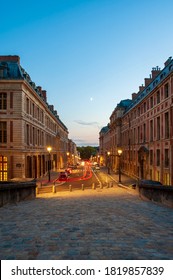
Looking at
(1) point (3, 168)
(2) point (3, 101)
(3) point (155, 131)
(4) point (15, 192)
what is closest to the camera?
(4) point (15, 192)

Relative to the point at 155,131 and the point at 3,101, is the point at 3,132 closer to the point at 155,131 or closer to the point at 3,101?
the point at 3,101

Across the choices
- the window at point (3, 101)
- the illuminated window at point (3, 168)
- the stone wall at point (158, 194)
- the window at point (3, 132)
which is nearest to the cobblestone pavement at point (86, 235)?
the stone wall at point (158, 194)

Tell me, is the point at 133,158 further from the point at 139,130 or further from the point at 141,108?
the point at 141,108

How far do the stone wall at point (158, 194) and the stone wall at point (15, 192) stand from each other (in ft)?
28.3

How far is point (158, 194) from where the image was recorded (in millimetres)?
15188

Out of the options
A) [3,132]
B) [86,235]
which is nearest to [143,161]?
[3,132]

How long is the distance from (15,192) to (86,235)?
882 cm

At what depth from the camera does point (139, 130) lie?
1556 inches

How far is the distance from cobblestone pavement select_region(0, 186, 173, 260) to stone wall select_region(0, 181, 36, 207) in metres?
2.44

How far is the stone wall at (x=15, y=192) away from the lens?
Answer: 13644 mm

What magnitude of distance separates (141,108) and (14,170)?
→ 75.5 feet

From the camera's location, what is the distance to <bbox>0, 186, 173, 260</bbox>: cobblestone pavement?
19.6 ft

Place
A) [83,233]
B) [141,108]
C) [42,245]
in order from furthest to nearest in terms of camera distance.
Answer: [141,108]
[83,233]
[42,245]

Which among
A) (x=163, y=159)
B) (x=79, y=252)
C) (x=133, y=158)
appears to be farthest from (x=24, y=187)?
(x=133, y=158)
